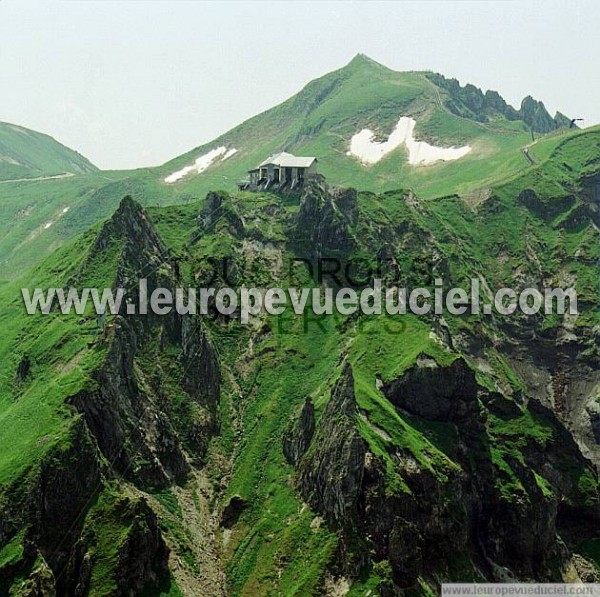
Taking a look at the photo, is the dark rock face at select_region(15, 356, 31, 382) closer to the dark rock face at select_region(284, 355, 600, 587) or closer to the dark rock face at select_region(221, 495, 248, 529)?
the dark rock face at select_region(221, 495, 248, 529)

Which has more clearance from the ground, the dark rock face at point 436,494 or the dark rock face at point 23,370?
the dark rock face at point 23,370

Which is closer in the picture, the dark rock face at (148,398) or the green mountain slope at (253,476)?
the green mountain slope at (253,476)

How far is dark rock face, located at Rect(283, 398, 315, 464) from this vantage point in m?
173

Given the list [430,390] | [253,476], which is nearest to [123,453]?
[253,476]

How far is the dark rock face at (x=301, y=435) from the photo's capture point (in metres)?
173

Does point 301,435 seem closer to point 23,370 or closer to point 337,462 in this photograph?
point 337,462

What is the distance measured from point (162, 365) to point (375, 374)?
5141 cm

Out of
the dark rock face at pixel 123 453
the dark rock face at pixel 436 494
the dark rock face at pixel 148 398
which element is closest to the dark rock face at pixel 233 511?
the dark rock face at pixel 123 453

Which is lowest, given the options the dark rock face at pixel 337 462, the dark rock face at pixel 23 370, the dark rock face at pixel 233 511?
the dark rock face at pixel 233 511

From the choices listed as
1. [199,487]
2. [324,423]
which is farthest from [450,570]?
[199,487]

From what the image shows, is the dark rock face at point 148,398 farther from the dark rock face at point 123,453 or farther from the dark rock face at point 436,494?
the dark rock face at point 436,494

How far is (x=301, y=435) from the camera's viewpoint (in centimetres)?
17500

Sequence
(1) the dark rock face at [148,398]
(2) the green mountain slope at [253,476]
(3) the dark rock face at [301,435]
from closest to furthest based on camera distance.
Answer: (2) the green mountain slope at [253,476] < (1) the dark rock face at [148,398] < (3) the dark rock face at [301,435]

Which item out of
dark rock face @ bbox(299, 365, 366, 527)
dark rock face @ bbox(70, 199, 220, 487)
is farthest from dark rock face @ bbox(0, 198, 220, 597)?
dark rock face @ bbox(299, 365, 366, 527)
